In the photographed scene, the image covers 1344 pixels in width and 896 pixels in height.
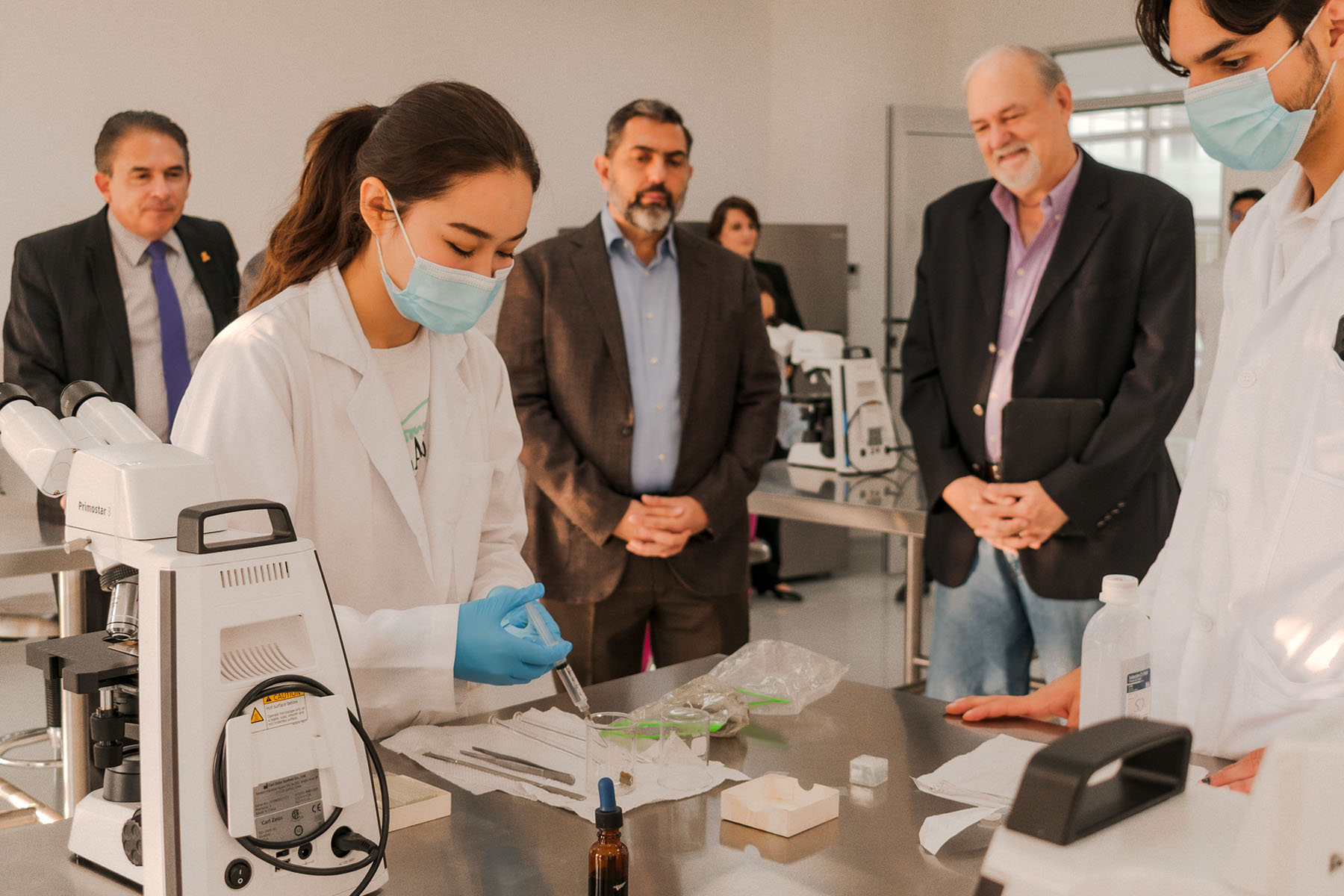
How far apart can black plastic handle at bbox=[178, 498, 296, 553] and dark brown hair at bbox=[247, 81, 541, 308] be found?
2.11 ft

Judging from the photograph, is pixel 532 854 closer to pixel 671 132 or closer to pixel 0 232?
pixel 671 132

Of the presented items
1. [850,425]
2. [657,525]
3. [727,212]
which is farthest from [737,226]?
[657,525]

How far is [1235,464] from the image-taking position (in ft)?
4.56

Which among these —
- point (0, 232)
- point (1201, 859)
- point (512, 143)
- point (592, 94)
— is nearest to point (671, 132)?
point (512, 143)

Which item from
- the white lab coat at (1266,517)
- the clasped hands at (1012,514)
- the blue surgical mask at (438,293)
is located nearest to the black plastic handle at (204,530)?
the blue surgical mask at (438,293)

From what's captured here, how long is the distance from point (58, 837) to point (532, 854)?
0.47 m

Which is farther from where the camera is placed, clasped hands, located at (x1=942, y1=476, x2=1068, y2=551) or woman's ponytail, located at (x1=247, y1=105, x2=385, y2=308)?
clasped hands, located at (x1=942, y1=476, x2=1068, y2=551)

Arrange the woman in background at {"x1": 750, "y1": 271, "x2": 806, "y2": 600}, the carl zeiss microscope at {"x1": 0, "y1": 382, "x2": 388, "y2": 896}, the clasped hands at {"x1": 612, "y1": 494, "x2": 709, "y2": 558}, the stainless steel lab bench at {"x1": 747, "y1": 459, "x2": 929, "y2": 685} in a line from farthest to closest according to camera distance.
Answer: the woman in background at {"x1": 750, "y1": 271, "x2": 806, "y2": 600} → the stainless steel lab bench at {"x1": 747, "y1": 459, "x2": 929, "y2": 685} → the clasped hands at {"x1": 612, "y1": 494, "x2": 709, "y2": 558} → the carl zeiss microscope at {"x1": 0, "y1": 382, "x2": 388, "y2": 896}

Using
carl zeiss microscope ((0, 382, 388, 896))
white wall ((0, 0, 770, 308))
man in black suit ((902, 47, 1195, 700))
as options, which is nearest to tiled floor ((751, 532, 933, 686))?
man in black suit ((902, 47, 1195, 700))

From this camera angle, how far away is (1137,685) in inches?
46.6

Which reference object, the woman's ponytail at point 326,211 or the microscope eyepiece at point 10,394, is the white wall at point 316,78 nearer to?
the woman's ponytail at point 326,211

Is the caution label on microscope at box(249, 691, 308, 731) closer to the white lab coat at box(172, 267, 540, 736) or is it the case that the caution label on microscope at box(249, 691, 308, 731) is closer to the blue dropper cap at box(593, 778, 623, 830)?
the blue dropper cap at box(593, 778, 623, 830)

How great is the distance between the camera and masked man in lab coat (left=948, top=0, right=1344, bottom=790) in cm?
130

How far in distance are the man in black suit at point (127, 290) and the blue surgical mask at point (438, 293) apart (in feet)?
6.83
